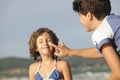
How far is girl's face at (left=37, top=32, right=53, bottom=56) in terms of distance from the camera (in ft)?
20.8

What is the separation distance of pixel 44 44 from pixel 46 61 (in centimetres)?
23

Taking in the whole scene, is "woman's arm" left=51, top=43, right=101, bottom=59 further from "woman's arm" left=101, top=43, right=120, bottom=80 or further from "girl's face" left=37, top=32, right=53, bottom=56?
"girl's face" left=37, top=32, right=53, bottom=56

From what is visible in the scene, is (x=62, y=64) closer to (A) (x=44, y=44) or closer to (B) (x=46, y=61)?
(B) (x=46, y=61)

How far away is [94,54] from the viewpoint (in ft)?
15.5

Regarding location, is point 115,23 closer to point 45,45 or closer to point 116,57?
point 116,57

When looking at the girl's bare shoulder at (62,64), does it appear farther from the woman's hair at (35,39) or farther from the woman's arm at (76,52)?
the woman's arm at (76,52)

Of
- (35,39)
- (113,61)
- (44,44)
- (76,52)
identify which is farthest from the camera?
(35,39)

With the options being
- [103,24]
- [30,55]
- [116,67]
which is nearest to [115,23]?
[103,24]

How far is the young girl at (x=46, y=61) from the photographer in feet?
20.9

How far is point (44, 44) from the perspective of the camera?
6391 mm

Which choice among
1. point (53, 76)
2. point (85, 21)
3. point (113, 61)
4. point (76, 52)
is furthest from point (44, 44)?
point (113, 61)

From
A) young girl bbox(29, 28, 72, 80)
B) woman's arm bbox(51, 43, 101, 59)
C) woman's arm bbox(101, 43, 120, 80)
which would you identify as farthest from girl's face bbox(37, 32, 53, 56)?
woman's arm bbox(101, 43, 120, 80)

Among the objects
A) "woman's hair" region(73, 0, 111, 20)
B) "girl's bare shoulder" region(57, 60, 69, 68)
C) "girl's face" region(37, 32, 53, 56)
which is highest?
"woman's hair" region(73, 0, 111, 20)

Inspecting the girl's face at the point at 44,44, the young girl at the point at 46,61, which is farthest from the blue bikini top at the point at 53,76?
the girl's face at the point at 44,44
